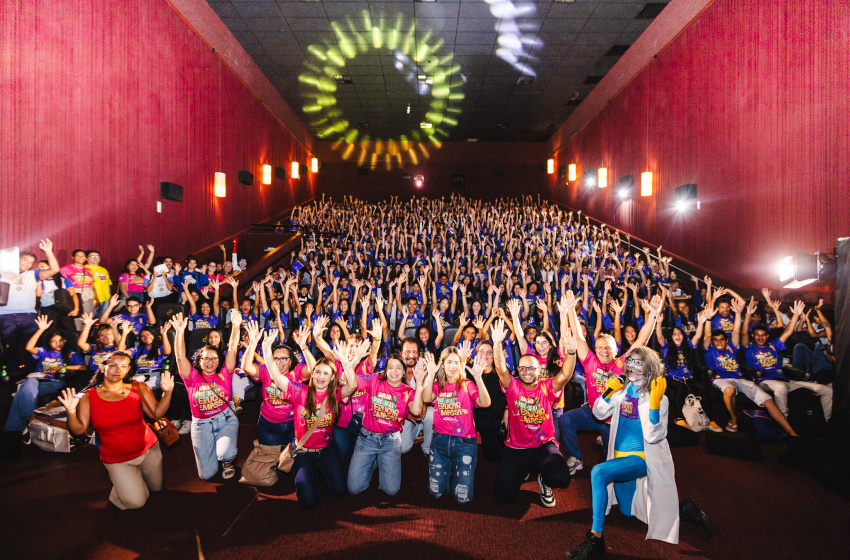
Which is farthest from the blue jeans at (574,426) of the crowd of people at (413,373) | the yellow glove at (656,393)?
the yellow glove at (656,393)

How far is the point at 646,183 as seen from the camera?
9602 mm

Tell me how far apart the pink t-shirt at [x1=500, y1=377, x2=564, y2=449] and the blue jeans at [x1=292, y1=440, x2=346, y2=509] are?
1.43 metres

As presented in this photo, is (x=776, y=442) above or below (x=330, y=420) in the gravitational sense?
below

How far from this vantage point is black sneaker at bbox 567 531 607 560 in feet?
8.82

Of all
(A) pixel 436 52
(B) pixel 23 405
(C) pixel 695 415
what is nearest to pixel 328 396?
(B) pixel 23 405

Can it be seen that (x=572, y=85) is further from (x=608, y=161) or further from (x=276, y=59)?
(x=276, y=59)

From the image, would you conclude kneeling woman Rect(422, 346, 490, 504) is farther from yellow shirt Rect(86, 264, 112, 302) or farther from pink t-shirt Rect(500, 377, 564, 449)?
yellow shirt Rect(86, 264, 112, 302)

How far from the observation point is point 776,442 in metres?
4.44

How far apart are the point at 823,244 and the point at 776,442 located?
8.67ft

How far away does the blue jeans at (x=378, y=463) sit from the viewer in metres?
3.50

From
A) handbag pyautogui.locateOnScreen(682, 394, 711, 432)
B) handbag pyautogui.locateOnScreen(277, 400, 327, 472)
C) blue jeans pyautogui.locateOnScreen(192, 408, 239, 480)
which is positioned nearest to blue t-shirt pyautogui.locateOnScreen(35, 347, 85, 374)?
blue jeans pyautogui.locateOnScreen(192, 408, 239, 480)

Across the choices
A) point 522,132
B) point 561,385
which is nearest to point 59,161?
point 561,385

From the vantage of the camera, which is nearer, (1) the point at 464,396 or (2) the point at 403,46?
(1) the point at 464,396

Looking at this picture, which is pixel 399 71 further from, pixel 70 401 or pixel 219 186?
pixel 70 401
